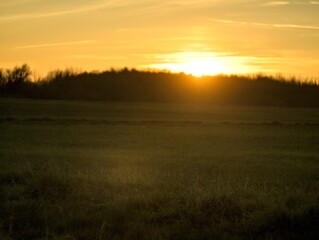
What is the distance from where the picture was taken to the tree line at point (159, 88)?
6750 cm

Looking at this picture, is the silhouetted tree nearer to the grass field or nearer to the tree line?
the tree line

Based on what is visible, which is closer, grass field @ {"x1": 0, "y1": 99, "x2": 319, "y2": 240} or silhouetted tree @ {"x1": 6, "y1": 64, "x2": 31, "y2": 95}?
grass field @ {"x1": 0, "y1": 99, "x2": 319, "y2": 240}

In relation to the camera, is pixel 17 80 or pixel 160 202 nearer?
pixel 160 202

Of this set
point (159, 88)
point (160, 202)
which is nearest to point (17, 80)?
point (159, 88)

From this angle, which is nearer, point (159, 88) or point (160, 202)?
point (160, 202)

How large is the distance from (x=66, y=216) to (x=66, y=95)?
196ft

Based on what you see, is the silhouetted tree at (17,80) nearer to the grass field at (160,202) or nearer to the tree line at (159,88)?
the tree line at (159,88)

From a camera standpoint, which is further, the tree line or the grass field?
the tree line

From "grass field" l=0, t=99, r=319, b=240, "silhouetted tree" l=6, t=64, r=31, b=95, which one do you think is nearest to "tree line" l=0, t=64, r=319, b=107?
"silhouetted tree" l=6, t=64, r=31, b=95

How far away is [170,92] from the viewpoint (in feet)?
240

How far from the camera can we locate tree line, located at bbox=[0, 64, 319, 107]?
2657 inches

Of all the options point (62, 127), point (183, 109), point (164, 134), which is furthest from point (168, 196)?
point (183, 109)

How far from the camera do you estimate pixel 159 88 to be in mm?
74500

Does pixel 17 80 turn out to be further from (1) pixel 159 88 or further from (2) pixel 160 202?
(2) pixel 160 202
